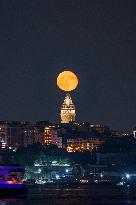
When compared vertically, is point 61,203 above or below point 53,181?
Result: below

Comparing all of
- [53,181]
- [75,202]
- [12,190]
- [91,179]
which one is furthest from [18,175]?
[91,179]

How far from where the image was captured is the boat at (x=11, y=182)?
111 m

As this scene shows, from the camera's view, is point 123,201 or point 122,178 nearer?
point 123,201

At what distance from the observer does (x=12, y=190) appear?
111312mm

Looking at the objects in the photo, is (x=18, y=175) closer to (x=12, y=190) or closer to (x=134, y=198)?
(x=12, y=190)

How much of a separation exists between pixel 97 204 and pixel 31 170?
97.2 m

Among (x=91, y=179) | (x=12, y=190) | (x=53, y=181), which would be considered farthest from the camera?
(x=91, y=179)

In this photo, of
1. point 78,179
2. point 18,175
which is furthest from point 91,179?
point 18,175

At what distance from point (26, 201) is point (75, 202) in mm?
4800

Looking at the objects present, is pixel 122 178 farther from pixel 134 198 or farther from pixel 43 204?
pixel 43 204

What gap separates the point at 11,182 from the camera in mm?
112562

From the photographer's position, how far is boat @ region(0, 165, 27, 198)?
111 metres

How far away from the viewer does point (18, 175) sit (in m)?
114

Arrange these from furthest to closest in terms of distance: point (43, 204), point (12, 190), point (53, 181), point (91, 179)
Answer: point (91, 179)
point (53, 181)
point (12, 190)
point (43, 204)
